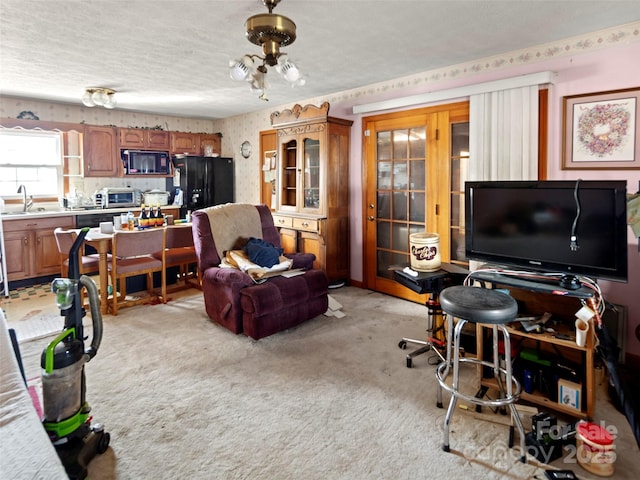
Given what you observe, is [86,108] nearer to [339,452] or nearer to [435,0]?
[435,0]

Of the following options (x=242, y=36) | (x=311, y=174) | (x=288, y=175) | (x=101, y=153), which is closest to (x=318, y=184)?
(x=311, y=174)

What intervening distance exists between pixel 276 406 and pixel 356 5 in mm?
2496

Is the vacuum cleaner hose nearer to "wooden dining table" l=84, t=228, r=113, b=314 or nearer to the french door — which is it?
"wooden dining table" l=84, t=228, r=113, b=314

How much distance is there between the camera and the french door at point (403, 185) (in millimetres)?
3941

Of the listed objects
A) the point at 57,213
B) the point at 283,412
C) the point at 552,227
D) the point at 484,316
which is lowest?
the point at 283,412

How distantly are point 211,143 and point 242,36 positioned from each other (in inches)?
170

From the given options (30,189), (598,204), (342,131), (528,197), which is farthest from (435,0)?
(30,189)

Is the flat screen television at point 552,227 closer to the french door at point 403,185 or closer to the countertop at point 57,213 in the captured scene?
the french door at point 403,185

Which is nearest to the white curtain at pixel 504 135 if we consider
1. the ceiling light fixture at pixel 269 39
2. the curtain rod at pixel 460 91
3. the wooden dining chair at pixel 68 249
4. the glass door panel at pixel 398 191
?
the curtain rod at pixel 460 91

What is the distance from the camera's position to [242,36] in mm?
2939

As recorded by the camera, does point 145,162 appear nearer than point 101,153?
No

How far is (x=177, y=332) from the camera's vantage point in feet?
11.3

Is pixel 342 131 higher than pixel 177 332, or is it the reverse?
pixel 342 131

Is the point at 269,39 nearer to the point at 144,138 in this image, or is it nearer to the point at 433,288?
the point at 433,288
